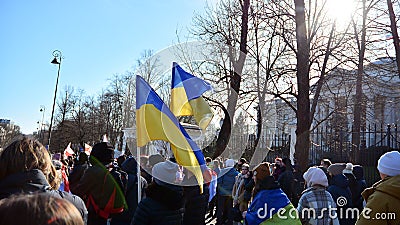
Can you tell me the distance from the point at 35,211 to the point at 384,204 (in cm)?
317

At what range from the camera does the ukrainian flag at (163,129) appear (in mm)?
5273

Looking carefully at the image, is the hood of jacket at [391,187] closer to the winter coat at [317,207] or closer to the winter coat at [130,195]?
the winter coat at [317,207]

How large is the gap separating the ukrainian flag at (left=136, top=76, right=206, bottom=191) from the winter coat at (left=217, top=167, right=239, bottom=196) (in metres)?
5.86

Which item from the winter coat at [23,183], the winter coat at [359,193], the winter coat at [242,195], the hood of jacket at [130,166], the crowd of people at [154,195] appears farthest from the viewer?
the winter coat at [242,195]

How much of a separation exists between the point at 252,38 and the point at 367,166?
257 inches

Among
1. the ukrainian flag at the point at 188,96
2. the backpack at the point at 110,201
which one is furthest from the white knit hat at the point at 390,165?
the ukrainian flag at the point at 188,96

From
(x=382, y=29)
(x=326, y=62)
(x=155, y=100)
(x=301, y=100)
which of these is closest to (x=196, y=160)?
(x=155, y=100)

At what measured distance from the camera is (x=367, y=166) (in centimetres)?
1422

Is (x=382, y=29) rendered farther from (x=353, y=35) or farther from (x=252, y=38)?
(x=252, y=38)

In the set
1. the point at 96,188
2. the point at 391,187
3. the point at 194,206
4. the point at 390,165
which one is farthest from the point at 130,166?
the point at 391,187

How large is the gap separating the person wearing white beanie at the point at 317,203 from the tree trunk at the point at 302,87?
20.3ft

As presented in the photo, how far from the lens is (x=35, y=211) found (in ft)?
4.42

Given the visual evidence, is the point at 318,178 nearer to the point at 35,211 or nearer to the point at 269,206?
the point at 269,206

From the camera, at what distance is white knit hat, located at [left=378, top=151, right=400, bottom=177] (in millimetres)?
4027
